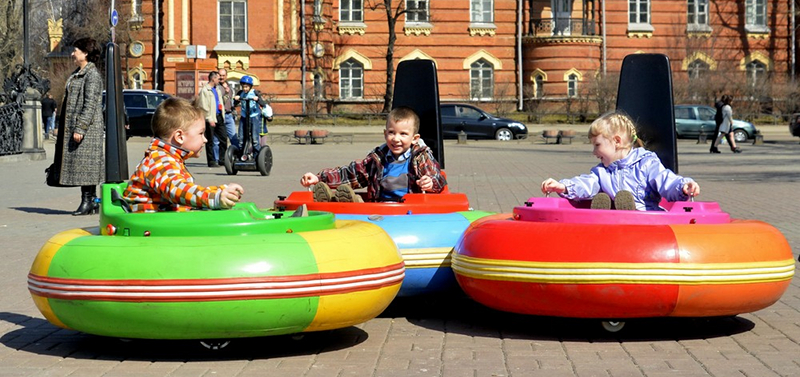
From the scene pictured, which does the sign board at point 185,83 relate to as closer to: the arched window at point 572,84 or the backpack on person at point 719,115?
the arched window at point 572,84

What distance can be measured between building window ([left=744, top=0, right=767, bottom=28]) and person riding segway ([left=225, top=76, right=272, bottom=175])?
38473 mm

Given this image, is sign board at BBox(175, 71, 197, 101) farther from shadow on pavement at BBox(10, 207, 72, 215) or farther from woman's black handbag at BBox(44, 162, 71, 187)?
woman's black handbag at BBox(44, 162, 71, 187)

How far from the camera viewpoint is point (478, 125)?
1690 inches

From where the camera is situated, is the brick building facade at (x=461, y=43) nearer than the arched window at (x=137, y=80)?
Yes

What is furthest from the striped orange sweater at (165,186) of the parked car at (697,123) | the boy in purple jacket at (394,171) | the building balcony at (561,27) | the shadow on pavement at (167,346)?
the building balcony at (561,27)

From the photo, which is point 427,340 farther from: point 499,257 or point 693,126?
point 693,126

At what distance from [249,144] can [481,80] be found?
32.8 metres

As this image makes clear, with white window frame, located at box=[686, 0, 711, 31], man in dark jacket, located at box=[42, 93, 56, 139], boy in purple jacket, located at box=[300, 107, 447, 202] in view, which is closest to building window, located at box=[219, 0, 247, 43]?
man in dark jacket, located at box=[42, 93, 56, 139]

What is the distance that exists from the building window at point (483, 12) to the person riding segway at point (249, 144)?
3262cm

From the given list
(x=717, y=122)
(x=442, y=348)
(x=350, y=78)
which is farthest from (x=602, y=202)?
(x=350, y=78)

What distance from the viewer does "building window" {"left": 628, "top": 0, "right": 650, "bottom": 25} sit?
5456 cm

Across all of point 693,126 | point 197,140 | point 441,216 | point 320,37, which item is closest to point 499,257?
point 441,216

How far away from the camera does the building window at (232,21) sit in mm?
50500

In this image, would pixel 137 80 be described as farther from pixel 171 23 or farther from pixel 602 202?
pixel 602 202
